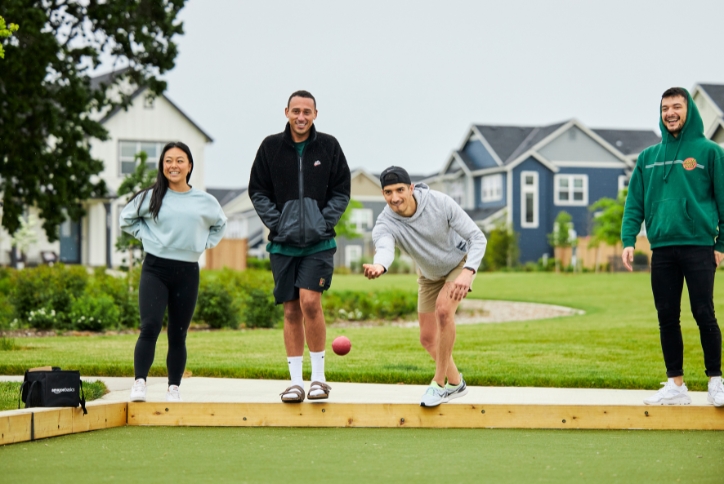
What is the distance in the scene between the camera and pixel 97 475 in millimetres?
4672

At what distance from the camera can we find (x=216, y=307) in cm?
1623

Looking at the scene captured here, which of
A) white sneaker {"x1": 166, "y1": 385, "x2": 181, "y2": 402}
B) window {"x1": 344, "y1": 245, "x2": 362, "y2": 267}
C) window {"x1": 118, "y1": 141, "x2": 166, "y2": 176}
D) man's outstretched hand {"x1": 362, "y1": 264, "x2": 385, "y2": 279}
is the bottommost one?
window {"x1": 344, "y1": 245, "x2": 362, "y2": 267}

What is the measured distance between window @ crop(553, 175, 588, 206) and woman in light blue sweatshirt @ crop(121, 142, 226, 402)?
157 feet

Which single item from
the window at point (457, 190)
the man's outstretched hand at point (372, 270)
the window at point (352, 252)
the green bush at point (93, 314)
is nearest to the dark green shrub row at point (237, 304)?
the green bush at point (93, 314)

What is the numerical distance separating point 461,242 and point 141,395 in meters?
2.45

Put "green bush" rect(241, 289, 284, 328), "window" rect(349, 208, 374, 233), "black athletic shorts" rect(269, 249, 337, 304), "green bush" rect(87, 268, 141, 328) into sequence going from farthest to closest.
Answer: "window" rect(349, 208, 374, 233) < "green bush" rect(241, 289, 284, 328) < "green bush" rect(87, 268, 141, 328) < "black athletic shorts" rect(269, 249, 337, 304)

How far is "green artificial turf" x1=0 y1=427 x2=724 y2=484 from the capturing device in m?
4.63

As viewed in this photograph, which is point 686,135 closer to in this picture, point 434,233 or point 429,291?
point 434,233

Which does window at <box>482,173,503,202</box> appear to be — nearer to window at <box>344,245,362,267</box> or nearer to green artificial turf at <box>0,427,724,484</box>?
window at <box>344,245,362,267</box>

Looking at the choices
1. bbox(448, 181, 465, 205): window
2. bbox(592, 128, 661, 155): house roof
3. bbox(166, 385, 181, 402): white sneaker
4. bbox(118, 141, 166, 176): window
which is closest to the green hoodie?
bbox(166, 385, 181, 402): white sneaker

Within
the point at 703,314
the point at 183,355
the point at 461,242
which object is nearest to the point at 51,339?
the point at 183,355

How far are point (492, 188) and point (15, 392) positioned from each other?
48.6 metres

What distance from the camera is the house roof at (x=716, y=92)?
43344 millimetres

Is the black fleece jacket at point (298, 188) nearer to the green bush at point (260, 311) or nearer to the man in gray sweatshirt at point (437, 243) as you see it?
the man in gray sweatshirt at point (437, 243)
